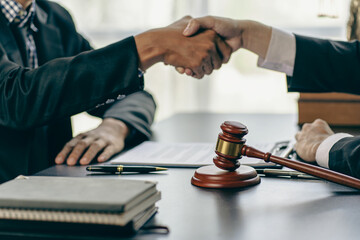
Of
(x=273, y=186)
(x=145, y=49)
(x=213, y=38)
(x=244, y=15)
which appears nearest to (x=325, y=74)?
(x=213, y=38)

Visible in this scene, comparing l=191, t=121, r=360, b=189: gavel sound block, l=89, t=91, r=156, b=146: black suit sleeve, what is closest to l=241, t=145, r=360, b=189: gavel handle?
l=191, t=121, r=360, b=189: gavel sound block

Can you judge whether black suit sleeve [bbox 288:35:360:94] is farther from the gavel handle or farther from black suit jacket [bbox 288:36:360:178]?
the gavel handle

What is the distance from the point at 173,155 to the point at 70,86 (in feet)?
1.04

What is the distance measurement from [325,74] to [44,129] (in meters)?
0.94

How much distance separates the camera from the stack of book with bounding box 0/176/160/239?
67cm

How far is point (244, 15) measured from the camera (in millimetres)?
3967

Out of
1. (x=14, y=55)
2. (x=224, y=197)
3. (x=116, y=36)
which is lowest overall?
(x=116, y=36)

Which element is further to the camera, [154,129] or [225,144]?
[154,129]

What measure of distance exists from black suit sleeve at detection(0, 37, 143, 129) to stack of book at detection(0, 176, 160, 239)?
567mm

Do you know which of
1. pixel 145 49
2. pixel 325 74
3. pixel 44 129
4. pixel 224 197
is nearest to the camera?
pixel 224 197

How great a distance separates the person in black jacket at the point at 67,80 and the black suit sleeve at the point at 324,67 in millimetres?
278

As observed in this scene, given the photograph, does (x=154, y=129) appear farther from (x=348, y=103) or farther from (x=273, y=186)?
(x=273, y=186)

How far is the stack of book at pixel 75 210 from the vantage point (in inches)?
26.2

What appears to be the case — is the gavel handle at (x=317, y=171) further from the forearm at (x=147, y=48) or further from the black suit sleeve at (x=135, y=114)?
the black suit sleeve at (x=135, y=114)
